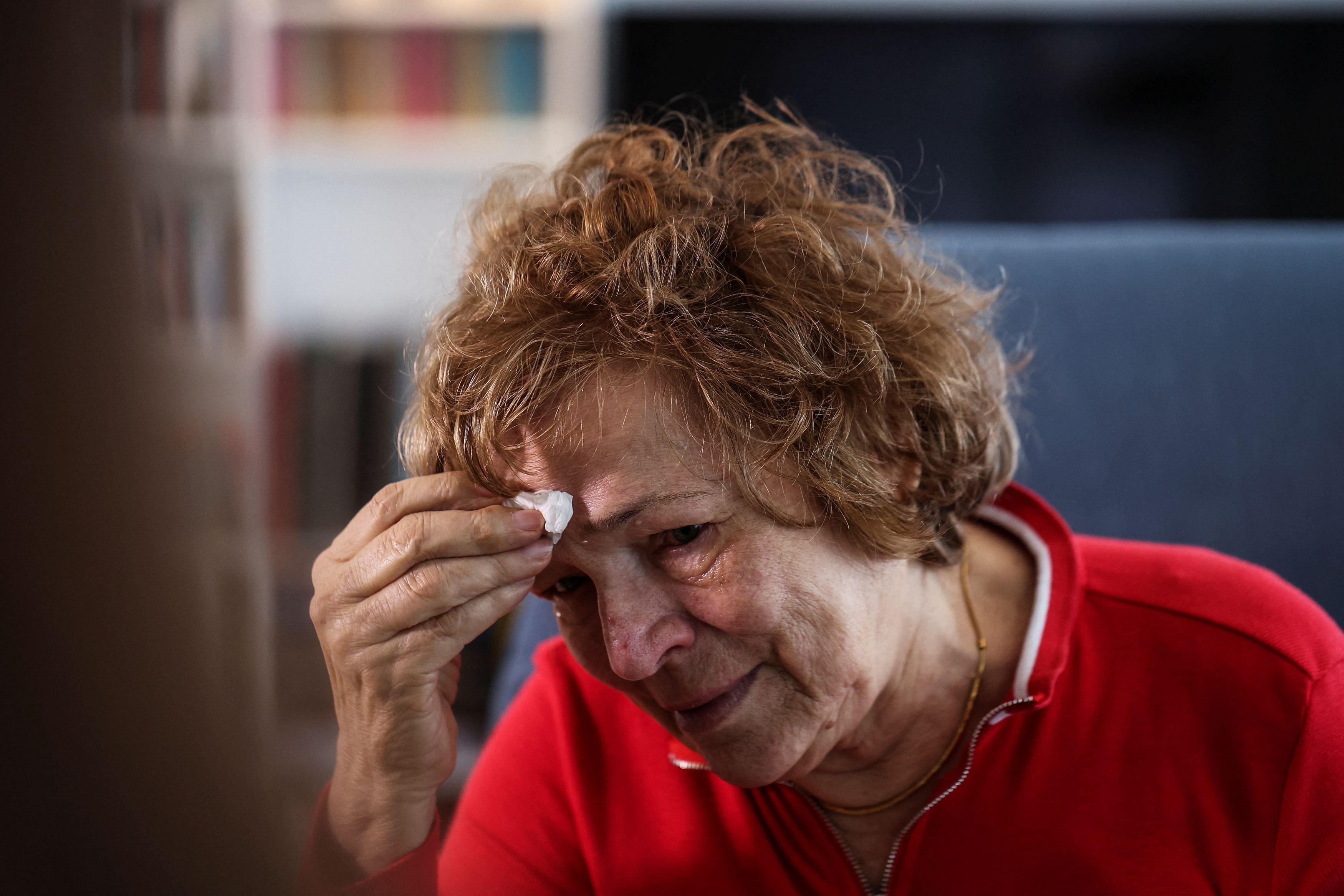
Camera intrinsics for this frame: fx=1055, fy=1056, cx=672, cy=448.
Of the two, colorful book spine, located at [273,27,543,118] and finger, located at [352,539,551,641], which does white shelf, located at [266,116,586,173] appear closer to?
colorful book spine, located at [273,27,543,118]

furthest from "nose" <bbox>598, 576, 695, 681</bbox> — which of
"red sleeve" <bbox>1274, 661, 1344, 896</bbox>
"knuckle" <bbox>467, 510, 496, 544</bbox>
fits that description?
"red sleeve" <bbox>1274, 661, 1344, 896</bbox>

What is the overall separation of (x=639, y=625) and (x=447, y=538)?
171mm

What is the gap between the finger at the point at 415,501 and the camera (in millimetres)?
848

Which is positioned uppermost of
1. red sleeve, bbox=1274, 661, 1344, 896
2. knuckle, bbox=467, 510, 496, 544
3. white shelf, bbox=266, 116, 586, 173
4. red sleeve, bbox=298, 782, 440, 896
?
white shelf, bbox=266, 116, 586, 173

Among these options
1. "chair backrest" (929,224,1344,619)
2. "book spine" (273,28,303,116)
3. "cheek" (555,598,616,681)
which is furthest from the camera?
"book spine" (273,28,303,116)

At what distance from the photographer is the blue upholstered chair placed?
144cm

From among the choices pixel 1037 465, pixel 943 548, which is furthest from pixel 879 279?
pixel 1037 465

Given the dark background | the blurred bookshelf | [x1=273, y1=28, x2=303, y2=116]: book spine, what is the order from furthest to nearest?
the dark background < [x1=273, y1=28, x2=303, y2=116]: book spine < the blurred bookshelf

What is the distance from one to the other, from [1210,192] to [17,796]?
12.2 feet

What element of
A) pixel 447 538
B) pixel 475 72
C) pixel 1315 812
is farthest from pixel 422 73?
pixel 1315 812

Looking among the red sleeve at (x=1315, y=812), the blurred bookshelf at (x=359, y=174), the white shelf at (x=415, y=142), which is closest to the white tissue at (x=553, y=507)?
the red sleeve at (x=1315, y=812)

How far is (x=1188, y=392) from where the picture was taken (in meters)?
1.49

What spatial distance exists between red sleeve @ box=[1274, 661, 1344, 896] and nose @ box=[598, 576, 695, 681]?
0.54 metres

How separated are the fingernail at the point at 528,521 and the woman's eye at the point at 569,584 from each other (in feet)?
0.31
